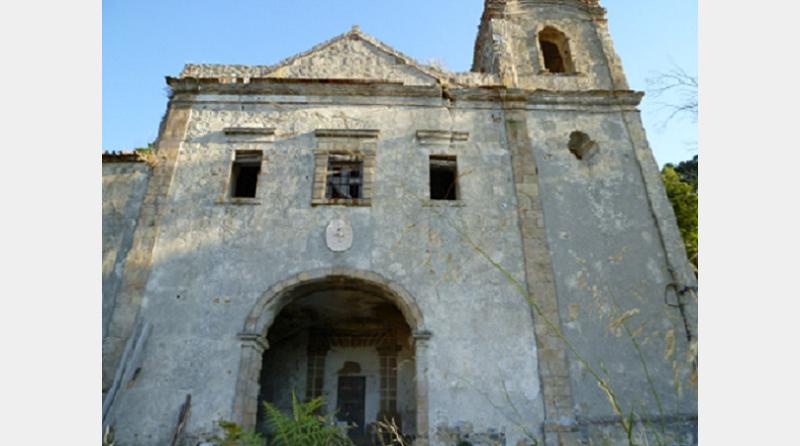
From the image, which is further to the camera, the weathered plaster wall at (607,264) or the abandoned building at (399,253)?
the weathered plaster wall at (607,264)

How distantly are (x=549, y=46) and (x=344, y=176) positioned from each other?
Answer: 267 inches

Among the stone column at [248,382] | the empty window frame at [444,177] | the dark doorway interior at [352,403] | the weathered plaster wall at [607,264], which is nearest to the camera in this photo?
the stone column at [248,382]

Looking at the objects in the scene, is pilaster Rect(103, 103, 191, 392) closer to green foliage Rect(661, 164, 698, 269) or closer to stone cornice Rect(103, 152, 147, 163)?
stone cornice Rect(103, 152, 147, 163)

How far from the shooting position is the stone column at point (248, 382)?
8.39 meters

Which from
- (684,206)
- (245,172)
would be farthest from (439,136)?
(684,206)

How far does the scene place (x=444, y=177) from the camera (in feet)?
38.1

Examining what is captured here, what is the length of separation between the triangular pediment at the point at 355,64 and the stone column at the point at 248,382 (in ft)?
18.8

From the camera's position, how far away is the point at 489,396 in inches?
336

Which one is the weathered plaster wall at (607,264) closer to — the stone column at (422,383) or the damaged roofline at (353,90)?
the damaged roofline at (353,90)

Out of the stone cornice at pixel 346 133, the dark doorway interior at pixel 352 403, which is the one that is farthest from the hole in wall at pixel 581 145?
the dark doorway interior at pixel 352 403

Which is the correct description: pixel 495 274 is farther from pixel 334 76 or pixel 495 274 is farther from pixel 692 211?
pixel 692 211

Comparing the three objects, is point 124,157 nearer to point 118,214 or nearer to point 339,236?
point 118,214

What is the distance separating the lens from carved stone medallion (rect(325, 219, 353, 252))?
9.68 metres

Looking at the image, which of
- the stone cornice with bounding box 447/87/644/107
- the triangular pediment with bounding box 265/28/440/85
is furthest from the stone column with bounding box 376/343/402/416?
the triangular pediment with bounding box 265/28/440/85
